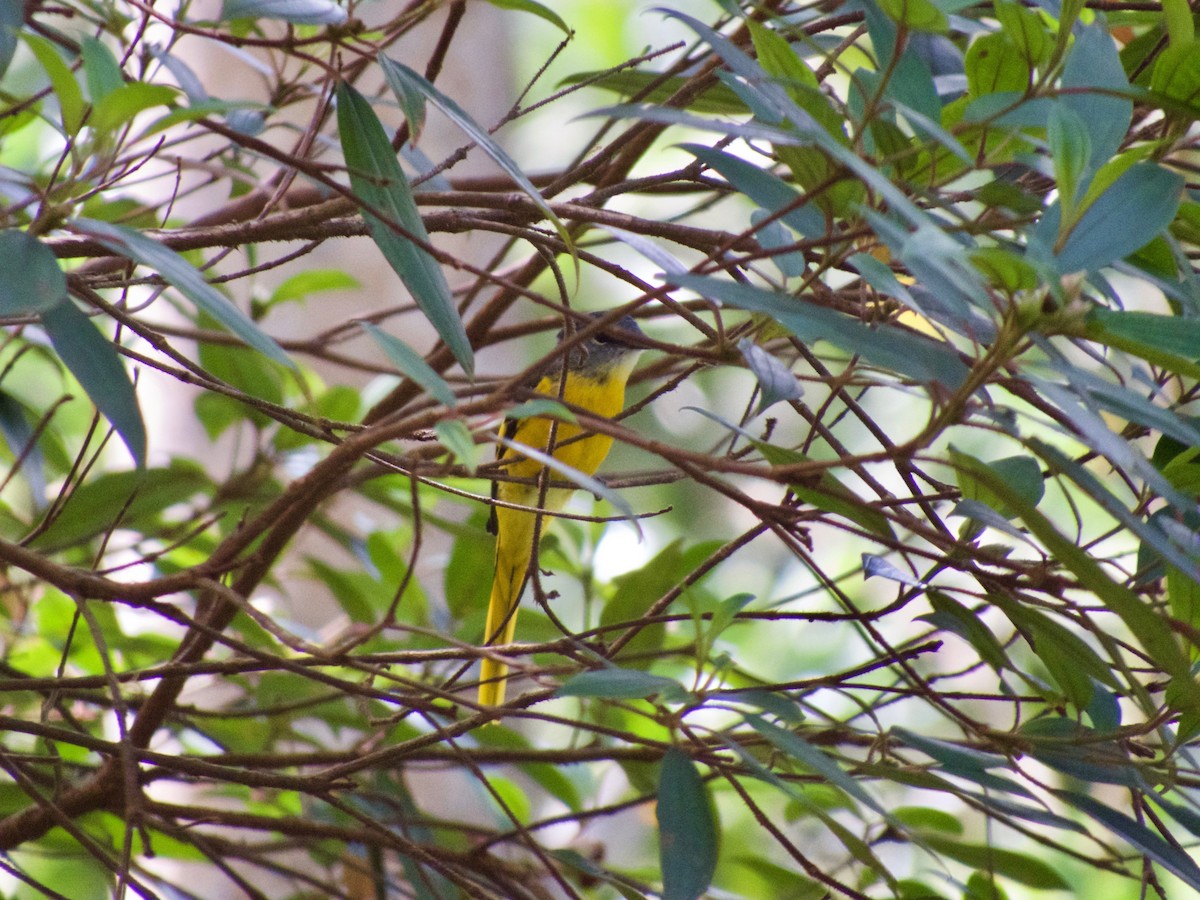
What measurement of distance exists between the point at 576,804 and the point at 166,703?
72 centimetres

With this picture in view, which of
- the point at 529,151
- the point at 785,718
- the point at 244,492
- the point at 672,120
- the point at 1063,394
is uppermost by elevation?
the point at 529,151

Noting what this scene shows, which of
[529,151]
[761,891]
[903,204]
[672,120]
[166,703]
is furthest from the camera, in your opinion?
[529,151]

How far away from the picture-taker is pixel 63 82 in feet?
2.30

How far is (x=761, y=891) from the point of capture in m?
2.22

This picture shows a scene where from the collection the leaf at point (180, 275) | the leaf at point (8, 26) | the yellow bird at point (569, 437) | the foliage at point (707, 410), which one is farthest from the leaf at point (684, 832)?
the yellow bird at point (569, 437)

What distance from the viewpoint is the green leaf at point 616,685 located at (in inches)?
30.8

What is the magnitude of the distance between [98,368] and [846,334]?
47 cm

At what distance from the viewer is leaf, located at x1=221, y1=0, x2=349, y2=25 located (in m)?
0.81

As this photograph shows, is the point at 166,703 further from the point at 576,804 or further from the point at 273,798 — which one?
the point at 576,804

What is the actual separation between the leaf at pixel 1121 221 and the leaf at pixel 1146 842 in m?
0.52

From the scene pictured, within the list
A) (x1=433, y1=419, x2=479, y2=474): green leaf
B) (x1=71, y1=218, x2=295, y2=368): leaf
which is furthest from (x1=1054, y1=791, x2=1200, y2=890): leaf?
(x1=71, y1=218, x2=295, y2=368): leaf

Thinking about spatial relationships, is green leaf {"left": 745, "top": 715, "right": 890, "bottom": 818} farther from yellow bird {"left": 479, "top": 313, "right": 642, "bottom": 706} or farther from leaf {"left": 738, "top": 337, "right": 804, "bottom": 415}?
yellow bird {"left": 479, "top": 313, "right": 642, "bottom": 706}

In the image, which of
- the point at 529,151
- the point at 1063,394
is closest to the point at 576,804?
the point at 1063,394

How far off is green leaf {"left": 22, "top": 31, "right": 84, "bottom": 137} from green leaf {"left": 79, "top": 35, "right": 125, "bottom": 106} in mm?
18
